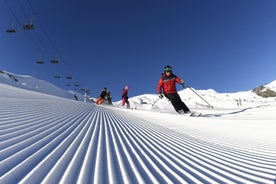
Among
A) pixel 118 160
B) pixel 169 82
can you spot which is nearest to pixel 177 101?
pixel 169 82

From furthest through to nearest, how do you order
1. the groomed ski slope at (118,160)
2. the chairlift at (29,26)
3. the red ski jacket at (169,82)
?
the chairlift at (29,26), the red ski jacket at (169,82), the groomed ski slope at (118,160)

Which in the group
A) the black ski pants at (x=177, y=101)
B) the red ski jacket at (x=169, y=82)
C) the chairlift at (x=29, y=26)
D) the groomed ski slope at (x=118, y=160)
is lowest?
the groomed ski slope at (x=118, y=160)

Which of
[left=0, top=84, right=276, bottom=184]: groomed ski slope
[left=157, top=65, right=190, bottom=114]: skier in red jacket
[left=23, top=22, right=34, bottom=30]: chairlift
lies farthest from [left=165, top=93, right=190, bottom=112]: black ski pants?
[left=23, top=22, right=34, bottom=30]: chairlift

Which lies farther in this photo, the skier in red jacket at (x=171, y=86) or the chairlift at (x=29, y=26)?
the chairlift at (x=29, y=26)

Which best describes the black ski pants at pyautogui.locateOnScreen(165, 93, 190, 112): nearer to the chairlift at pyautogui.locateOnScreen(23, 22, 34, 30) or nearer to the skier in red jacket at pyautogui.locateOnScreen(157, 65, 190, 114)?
the skier in red jacket at pyautogui.locateOnScreen(157, 65, 190, 114)

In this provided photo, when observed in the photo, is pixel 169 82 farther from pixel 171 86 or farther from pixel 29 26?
pixel 29 26

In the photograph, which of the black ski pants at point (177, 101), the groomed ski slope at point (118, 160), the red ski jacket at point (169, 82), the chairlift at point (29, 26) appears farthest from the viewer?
the chairlift at point (29, 26)

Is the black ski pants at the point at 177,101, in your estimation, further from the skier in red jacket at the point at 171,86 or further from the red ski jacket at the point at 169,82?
the red ski jacket at the point at 169,82

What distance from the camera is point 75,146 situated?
2.43 meters

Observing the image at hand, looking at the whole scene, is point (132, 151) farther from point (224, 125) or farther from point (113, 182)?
point (224, 125)

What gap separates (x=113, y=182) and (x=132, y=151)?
3.34 ft

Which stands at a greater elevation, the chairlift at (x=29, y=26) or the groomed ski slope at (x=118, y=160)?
the chairlift at (x=29, y=26)

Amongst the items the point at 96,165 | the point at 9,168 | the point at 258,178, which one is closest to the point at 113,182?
the point at 96,165

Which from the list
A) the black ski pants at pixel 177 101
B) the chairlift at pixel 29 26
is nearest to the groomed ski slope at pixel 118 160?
the black ski pants at pixel 177 101
